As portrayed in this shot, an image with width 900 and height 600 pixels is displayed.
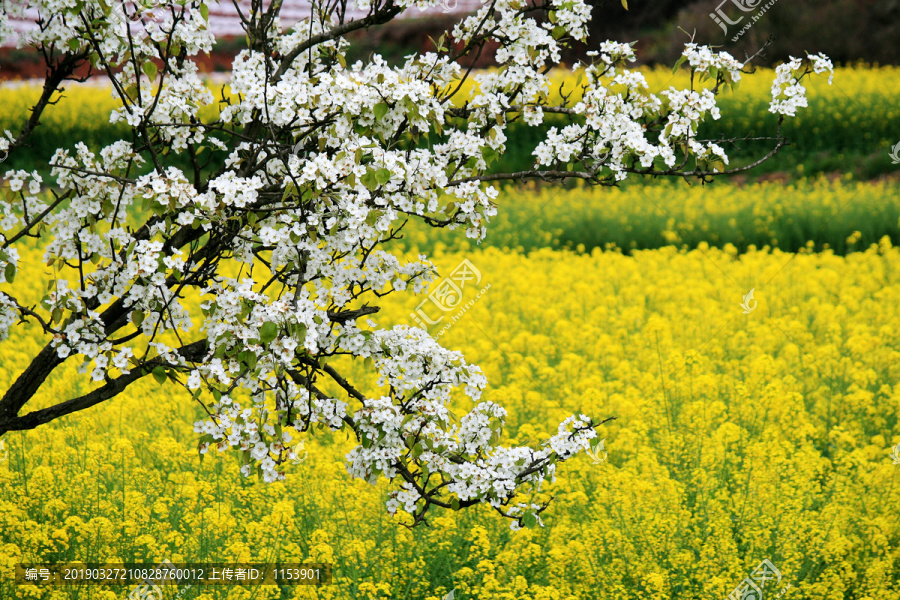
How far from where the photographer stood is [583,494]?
4.25m

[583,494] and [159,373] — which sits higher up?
[159,373]

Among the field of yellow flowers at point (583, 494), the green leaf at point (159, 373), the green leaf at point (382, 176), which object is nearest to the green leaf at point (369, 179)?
the green leaf at point (382, 176)

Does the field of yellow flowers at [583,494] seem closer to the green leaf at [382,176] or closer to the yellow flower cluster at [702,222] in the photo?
the green leaf at [382,176]

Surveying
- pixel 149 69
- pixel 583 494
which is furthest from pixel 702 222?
pixel 149 69

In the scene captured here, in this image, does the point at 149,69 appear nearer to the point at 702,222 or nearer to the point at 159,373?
the point at 159,373

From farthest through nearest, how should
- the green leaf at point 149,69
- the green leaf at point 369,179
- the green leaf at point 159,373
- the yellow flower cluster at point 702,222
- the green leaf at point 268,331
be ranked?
the yellow flower cluster at point 702,222, the green leaf at point 149,69, the green leaf at point 159,373, the green leaf at point 369,179, the green leaf at point 268,331

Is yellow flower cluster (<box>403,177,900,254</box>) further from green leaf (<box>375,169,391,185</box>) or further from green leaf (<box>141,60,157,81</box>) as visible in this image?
green leaf (<box>375,169,391,185</box>)

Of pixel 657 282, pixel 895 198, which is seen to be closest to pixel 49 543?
pixel 657 282

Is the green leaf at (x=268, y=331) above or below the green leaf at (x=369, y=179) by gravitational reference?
below

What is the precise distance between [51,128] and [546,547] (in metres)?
16.3

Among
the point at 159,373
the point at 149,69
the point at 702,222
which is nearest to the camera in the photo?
the point at 159,373

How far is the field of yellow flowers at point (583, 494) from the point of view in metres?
3.86

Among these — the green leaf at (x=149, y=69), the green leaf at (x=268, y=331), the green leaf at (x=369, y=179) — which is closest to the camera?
the green leaf at (x=268, y=331)

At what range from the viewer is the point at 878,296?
7.84 meters
